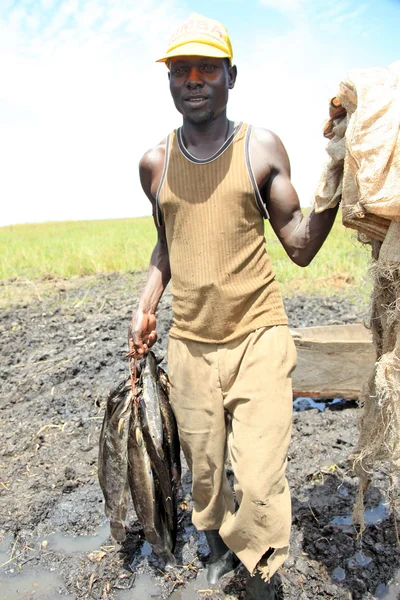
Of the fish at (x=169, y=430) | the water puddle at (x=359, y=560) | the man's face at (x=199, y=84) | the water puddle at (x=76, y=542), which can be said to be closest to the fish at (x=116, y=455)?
the fish at (x=169, y=430)

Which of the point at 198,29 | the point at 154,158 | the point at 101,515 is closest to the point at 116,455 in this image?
the point at 101,515

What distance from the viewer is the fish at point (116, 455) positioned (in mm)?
2416

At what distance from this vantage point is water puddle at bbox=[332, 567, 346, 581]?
254 cm

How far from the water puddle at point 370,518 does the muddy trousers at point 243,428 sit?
783 mm

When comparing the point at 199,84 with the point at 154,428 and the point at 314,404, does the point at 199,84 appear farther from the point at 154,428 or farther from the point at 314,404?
the point at 314,404

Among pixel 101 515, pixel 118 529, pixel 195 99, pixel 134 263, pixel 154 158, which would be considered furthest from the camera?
pixel 134 263

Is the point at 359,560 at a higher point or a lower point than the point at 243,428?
lower

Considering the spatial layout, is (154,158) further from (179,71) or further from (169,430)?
(169,430)

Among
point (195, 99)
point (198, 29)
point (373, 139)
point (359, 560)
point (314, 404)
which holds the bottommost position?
point (359, 560)

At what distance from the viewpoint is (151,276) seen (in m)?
2.60

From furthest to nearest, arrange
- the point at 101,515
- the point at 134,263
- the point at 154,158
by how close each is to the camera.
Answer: the point at 134,263, the point at 101,515, the point at 154,158

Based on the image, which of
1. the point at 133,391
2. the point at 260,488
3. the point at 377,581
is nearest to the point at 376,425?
the point at 260,488

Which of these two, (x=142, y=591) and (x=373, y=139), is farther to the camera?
(x=142, y=591)

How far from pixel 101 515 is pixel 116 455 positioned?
0.87 m
